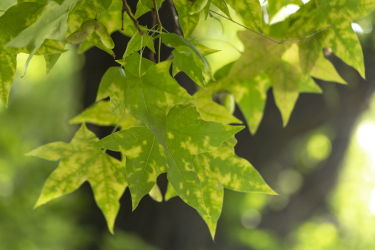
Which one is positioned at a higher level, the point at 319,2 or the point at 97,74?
the point at 319,2

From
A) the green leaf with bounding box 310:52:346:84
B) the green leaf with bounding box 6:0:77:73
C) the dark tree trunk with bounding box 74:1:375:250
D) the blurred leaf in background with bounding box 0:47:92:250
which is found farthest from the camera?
A: the blurred leaf in background with bounding box 0:47:92:250

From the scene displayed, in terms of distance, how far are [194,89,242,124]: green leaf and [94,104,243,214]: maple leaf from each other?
106 millimetres

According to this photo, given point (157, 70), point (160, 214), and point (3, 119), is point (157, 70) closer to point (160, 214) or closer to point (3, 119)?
point (160, 214)

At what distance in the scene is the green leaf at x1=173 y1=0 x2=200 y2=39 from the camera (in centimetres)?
32

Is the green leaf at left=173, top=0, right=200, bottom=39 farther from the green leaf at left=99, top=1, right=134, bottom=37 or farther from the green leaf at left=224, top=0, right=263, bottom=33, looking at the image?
the green leaf at left=99, top=1, right=134, bottom=37

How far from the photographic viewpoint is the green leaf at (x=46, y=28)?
241 mm

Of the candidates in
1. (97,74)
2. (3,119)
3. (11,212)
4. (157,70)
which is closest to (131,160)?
(157,70)

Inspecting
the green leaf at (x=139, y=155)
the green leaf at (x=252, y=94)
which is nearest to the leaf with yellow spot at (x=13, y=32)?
the green leaf at (x=139, y=155)

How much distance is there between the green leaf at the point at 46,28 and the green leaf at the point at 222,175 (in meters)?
0.24

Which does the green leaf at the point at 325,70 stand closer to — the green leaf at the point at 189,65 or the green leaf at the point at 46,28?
the green leaf at the point at 189,65

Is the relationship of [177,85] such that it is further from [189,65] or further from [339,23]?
[339,23]

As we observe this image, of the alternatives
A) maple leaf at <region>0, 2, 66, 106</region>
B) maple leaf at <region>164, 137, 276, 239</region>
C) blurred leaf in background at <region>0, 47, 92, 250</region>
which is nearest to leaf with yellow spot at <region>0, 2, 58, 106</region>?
maple leaf at <region>0, 2, 66, 106</region>

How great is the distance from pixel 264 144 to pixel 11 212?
63.3 inches

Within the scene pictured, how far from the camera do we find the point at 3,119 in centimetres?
224
